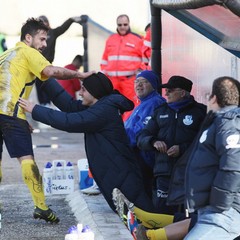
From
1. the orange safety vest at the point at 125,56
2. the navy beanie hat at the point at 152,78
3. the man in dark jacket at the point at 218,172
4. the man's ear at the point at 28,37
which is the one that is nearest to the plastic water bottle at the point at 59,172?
the navy beanie hat at the point at 152,78

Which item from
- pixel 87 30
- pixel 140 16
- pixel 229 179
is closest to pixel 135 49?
pixel 87 30

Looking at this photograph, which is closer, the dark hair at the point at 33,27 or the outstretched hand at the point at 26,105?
the outstretched hand at the point at 26,105

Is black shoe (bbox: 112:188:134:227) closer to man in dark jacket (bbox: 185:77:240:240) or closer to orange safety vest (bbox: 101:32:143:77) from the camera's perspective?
man in dark jacket (bbox: 185:77:240:240)

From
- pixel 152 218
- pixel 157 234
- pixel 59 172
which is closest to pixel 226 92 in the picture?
pixel 157 234

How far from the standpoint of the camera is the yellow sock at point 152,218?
7996 millimetres

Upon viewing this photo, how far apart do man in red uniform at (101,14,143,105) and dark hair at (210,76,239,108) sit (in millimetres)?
7142

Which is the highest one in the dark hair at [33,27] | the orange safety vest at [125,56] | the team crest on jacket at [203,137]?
the dark hair at [33,27]

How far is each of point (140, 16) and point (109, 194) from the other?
20.4 metres

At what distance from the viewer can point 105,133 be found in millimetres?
8469

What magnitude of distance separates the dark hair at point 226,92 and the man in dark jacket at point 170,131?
1.58m

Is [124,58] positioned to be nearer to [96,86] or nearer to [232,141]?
[96,86]

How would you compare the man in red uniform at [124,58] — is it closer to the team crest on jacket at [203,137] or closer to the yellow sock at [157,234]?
the yellow sock at [157,234]

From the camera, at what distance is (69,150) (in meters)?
14.7

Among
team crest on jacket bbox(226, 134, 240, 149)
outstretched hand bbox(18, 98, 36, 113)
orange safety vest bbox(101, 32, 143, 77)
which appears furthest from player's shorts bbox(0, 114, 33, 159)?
orange safety vest bbox(101, 32, 143, 77)
